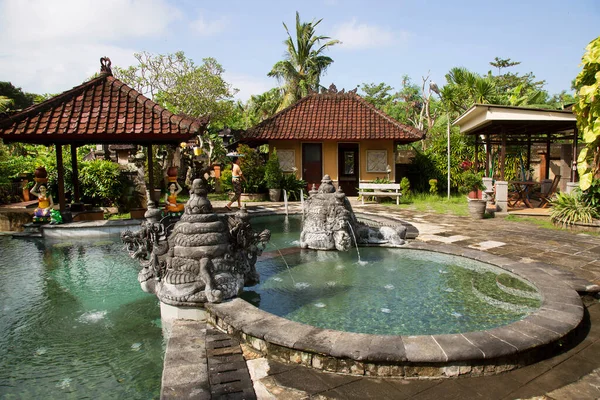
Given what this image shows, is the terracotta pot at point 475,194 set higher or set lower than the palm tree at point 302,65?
lower

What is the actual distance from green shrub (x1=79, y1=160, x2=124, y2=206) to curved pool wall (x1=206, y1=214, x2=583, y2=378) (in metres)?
9.87

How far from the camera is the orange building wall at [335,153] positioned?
17.0 m

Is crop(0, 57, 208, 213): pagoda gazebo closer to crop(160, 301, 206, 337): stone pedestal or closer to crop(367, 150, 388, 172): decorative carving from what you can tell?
crop(160, 301, 206, 337): stone pedestal

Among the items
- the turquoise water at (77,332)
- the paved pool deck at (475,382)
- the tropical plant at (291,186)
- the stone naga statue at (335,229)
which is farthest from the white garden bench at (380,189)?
the paved pool deck at (475,382)

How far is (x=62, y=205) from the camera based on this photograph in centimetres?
962

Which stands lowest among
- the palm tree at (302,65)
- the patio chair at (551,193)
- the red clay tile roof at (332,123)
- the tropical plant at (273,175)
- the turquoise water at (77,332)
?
the turquoise water at (77,332)

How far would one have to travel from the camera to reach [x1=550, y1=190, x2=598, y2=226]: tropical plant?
8648 millimetres

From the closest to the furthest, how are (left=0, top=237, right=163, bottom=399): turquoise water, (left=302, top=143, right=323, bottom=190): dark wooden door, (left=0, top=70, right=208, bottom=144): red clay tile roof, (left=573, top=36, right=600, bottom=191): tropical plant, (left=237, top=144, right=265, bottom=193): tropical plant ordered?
(left=0, top=237, right=163, bottom=399): turquoise water → (left=573, top=36, right=600, bottom=191): tropical plant → (left=0, top=70, right=208, bottom=144): red clay tile roof → (left=237, top=144, right=265, bottom=193): tropical plant → (left=302, top=143, right=323, bottom=190): dark wooden door

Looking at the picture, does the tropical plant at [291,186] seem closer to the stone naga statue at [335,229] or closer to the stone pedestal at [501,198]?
the stone pedestal at [501,198]

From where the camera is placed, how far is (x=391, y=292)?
505cm

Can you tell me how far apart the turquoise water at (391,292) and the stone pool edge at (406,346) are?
25.5 inches

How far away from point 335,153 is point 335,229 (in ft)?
33.5

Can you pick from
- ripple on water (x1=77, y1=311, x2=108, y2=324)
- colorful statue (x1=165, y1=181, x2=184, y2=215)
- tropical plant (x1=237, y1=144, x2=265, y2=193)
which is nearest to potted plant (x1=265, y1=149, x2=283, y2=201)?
tropical plant (x1=237, y1=144, x2=265, y2=193)

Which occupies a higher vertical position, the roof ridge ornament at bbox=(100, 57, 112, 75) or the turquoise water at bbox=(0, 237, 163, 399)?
the roof ridge ornament at bbox=(100, 57, 112, 75)
